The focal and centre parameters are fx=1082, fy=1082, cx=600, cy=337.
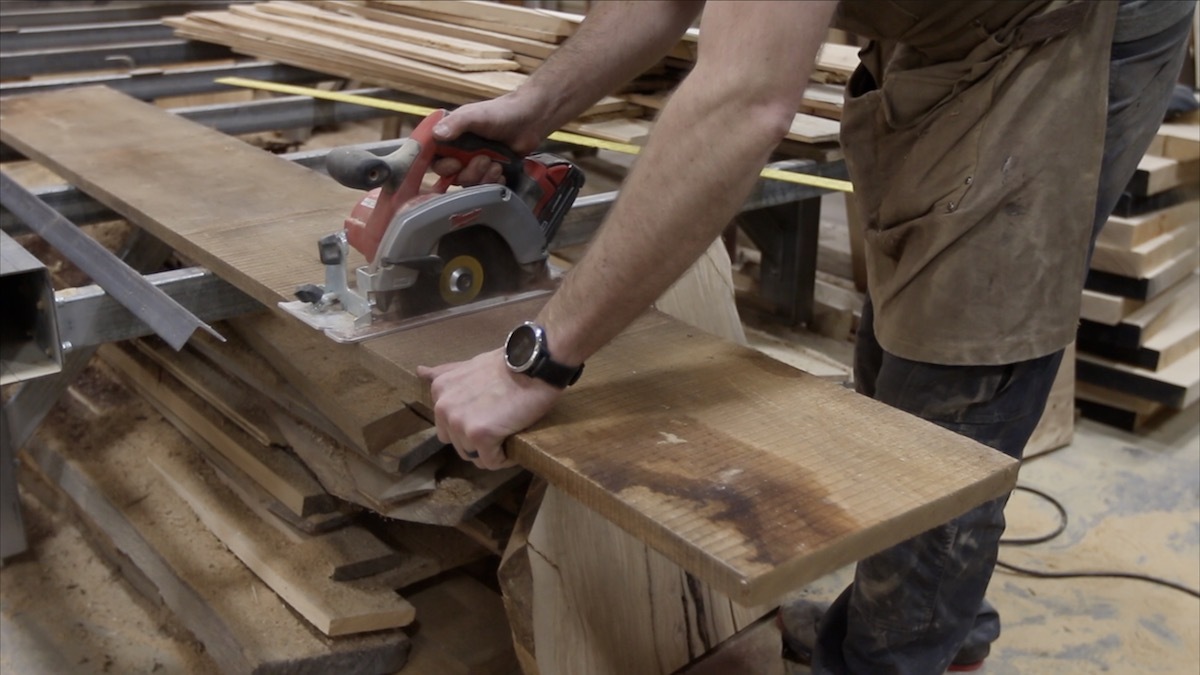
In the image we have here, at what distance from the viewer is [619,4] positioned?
1857 mm

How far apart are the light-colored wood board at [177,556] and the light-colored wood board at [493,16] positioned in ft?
4.94

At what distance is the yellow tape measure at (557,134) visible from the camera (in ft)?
8.36

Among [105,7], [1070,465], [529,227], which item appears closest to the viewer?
[529,227]

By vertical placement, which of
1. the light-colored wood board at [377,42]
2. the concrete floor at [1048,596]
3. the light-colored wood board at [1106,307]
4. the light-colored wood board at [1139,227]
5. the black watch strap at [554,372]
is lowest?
the concrete floor at [1048,596]

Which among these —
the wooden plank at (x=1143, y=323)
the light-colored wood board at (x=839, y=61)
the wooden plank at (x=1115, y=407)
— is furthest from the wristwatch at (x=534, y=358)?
the wooden plank at (x=1115, y=407)

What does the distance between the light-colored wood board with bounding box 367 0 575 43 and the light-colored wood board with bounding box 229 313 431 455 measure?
1165mm

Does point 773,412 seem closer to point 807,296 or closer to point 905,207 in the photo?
point 905,207

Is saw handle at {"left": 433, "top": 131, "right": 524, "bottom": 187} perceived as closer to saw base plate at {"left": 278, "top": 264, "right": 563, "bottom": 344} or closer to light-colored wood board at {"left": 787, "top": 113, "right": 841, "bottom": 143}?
saw base plate at {"left": 278, "top": 264, "right": 563, "bottom": 344}

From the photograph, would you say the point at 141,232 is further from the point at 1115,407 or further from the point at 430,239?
the point at 1115,407

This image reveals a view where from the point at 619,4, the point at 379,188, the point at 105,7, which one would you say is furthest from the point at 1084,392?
the point at 105,7

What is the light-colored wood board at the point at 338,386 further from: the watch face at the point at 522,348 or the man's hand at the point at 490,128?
the watch face at the point at 522,348

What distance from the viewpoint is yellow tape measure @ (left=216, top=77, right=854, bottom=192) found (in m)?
2.55

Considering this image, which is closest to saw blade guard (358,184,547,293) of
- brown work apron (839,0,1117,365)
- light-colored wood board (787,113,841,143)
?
brown work apron (839,0,1117,365)

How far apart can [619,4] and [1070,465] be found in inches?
92.6
